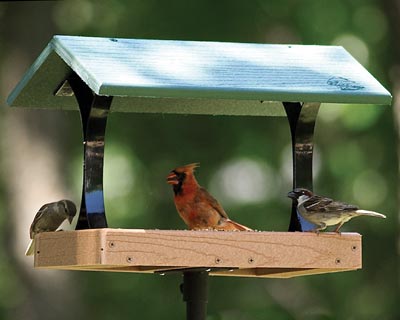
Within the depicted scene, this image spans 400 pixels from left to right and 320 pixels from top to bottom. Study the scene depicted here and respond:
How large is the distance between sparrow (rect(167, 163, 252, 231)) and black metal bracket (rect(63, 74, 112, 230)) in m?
0.64

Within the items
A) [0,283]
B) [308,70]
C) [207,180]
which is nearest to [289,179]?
[207,180]

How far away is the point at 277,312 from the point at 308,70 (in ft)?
18.4

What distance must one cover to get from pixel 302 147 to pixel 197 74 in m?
0.85

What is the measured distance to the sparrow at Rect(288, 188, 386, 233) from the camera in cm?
650

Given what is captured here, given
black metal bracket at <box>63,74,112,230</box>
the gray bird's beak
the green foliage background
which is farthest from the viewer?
the green foliage background

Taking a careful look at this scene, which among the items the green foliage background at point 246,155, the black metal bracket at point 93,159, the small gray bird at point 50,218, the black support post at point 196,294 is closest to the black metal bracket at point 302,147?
the black support post at point 196,294

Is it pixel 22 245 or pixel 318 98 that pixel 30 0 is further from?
pixel 318 98

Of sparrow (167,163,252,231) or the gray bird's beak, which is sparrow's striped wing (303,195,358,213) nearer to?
the gray bird's beak

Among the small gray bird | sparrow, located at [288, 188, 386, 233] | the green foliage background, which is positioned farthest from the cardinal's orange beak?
the green foliage background

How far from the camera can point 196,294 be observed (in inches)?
254

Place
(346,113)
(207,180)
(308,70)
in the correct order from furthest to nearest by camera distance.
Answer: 1. (207,180)
2. (346,113)
3. (308,70)

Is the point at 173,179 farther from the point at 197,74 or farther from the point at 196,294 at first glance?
the point at 197,74

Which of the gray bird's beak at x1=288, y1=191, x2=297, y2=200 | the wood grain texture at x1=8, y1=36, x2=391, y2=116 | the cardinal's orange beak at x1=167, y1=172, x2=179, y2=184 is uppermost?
the wood grain texture at x1=8, y1=36, x2=391, y2=116

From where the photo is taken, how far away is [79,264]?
20.0 feet
